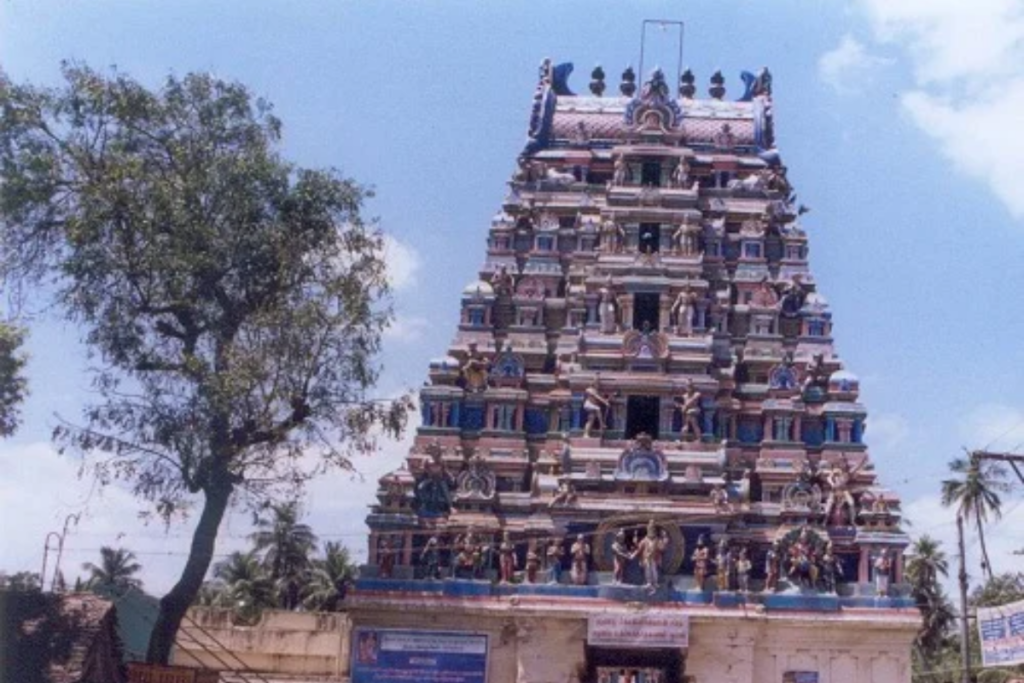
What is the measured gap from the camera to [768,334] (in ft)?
126

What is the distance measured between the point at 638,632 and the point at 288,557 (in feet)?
107

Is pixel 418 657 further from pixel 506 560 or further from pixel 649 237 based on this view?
pixel 649 237

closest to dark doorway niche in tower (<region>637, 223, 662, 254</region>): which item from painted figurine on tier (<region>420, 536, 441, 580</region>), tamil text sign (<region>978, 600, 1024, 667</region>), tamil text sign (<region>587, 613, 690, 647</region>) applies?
→ painted figurine on tier (<region>420, 536, 441, 580</region>)

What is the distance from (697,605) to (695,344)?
777 centimetres

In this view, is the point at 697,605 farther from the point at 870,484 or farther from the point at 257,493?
the point at 257,493

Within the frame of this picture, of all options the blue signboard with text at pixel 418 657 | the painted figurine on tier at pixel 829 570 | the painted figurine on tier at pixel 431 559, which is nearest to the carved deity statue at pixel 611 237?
the painted figurine on tier at pixel 431 559

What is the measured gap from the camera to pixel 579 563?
33.5 meters

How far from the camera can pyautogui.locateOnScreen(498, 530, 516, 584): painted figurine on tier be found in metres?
34.0

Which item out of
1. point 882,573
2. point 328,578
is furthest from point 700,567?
point 328,578

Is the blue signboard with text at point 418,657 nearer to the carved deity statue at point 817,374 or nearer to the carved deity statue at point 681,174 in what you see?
the carved deity statue at point 817,374

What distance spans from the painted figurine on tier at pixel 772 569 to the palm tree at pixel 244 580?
30.1 metres

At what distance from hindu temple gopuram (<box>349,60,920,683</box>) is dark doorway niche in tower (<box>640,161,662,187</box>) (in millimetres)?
124

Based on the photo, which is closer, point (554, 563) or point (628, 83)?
point (554, 563)

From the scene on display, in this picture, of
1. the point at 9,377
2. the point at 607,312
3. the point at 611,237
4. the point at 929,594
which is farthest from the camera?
the point at 929,594
